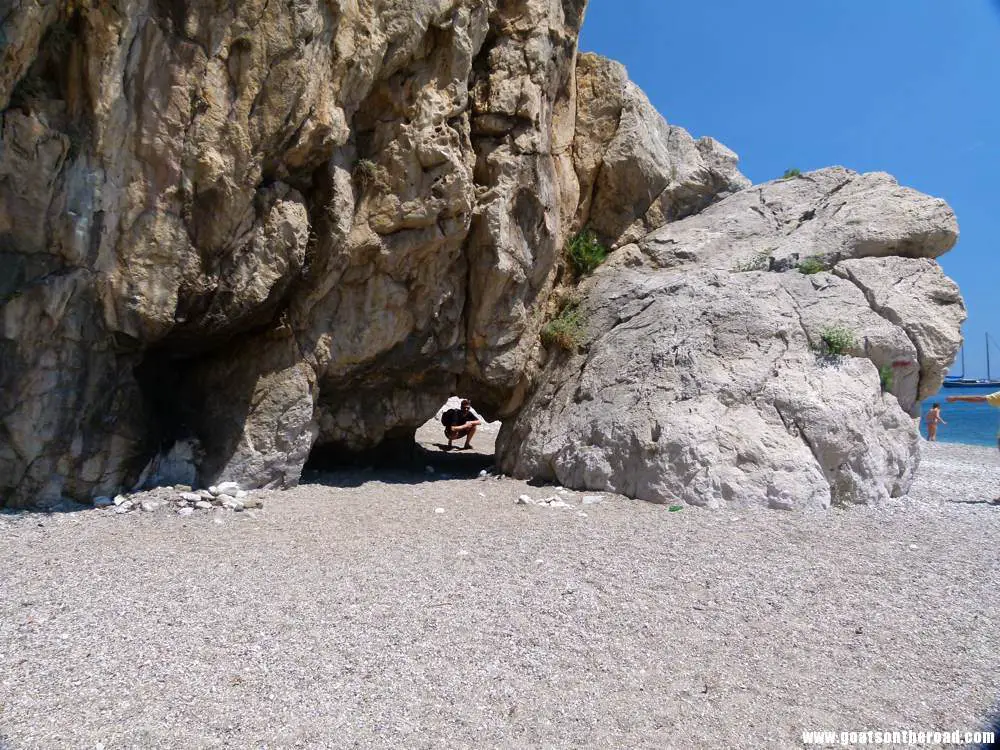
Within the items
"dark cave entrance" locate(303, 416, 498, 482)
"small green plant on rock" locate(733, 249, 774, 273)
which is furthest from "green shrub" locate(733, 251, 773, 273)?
"dark cave entrance" locate(303, 416, 498, 482)

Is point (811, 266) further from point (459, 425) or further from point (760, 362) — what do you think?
point (459, 425)

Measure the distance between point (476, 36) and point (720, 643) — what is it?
9.32 m

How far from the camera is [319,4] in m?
7.55

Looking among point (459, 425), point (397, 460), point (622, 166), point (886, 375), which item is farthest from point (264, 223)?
point (886, 375)

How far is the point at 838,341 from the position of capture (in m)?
9.49

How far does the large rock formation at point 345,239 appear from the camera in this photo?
6.91 metres

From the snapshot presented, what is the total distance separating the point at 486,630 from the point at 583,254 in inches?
355

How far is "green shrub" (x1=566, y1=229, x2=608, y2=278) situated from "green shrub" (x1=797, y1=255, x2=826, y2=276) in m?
3.73

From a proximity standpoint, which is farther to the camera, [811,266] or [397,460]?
[397,460]

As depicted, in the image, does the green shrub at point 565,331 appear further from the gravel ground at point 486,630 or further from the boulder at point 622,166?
the gravel ground at point 486,630

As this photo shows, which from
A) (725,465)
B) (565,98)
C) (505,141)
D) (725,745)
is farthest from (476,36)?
(725,745)

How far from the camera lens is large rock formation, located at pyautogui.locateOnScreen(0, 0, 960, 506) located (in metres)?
6.91

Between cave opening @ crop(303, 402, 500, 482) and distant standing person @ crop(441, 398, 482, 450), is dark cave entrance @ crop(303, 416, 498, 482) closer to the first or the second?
cave opening @ crop(303, 402, 500, 482)

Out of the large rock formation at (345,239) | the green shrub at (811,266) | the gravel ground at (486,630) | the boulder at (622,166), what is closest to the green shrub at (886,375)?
the large rock formation at (345,239)
